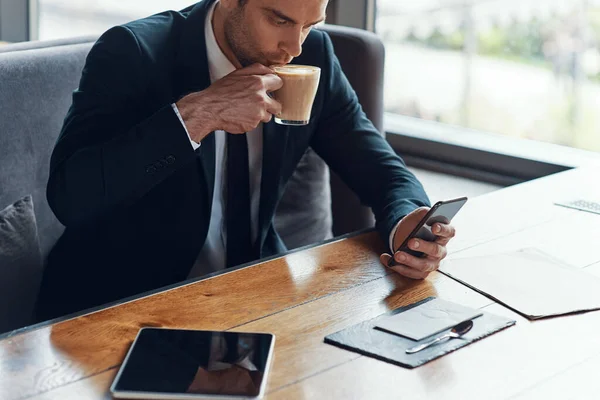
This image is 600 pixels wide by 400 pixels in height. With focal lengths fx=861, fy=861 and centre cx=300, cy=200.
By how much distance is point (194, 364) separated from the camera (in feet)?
3.84

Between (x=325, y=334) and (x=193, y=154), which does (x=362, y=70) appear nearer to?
(x=193, y=154)

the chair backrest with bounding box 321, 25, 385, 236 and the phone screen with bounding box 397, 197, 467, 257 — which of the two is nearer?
the phone screen with bounding box 397, 197, 467, 257

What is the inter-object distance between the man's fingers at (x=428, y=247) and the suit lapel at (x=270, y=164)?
1.68 ft

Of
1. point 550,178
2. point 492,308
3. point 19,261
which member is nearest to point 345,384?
point 492,308

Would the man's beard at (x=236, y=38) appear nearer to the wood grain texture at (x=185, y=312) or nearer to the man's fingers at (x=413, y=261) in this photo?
the wood grain texture at (x=185, y=312)

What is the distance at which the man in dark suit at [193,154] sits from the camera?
1634 mm

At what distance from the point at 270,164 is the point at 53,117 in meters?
0.58

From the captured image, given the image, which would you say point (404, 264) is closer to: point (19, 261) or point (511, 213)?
point (511, 213)

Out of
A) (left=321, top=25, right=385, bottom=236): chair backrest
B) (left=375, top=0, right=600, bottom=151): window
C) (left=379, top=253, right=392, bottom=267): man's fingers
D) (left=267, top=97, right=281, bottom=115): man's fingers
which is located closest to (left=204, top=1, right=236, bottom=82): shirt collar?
(left=267, top=97, right=281, bottom=115): man's fingers

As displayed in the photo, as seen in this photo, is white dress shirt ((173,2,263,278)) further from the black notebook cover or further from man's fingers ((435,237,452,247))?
the black notebook cover

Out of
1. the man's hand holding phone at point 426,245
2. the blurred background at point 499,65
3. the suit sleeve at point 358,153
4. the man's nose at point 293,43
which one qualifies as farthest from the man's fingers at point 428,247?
the blurred background at point 499,65

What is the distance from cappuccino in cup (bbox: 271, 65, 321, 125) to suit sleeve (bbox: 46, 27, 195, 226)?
0.24 metres

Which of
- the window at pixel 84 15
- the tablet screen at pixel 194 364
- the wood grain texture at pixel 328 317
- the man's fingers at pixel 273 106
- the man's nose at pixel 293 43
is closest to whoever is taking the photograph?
the tablet screen at pixel 194 364

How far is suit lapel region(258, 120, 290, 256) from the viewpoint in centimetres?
200
